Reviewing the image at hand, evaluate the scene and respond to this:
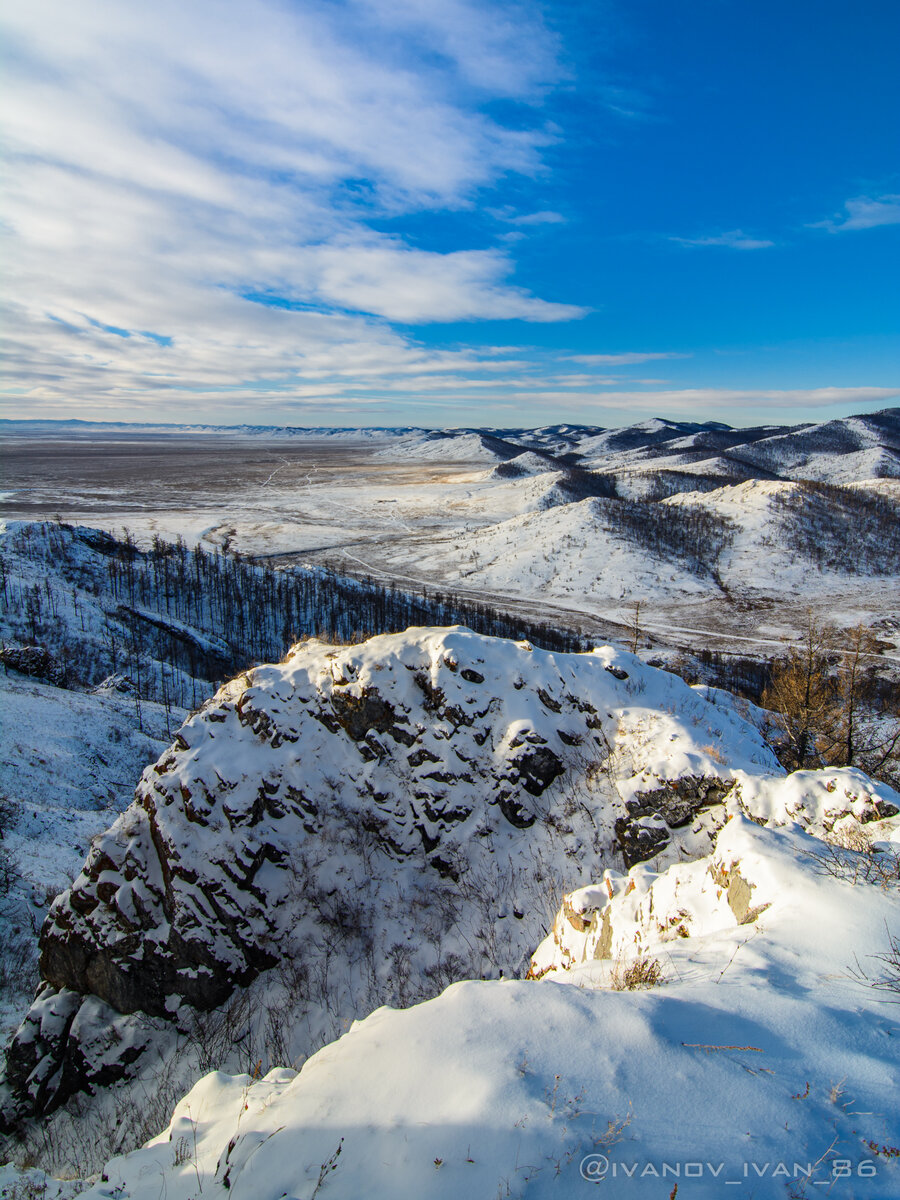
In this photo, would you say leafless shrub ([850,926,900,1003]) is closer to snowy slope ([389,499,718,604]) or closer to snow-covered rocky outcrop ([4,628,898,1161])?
snow-covered rocky outcrop ([4,628,898,1161])

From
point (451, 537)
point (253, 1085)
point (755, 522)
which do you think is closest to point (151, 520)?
point (451, 537)

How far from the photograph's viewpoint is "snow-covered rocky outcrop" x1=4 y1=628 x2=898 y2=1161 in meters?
11.2

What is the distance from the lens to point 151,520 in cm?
11700

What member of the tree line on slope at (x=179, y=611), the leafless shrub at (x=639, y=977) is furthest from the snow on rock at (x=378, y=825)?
the tree line on slope at (x=179, y=611)

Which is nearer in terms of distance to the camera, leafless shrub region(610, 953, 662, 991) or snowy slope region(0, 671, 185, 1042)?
leafless shrub region(610, 953, 662, 991)

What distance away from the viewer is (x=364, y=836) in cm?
1364

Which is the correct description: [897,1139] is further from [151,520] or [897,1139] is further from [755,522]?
[151,520]

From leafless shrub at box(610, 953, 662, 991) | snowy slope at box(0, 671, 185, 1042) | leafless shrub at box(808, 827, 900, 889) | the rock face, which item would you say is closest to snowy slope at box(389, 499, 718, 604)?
snowy slope at box(0, 671, 185, 1042)

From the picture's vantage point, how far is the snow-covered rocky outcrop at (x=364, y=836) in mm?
11203

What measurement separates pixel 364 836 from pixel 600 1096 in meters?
10.7

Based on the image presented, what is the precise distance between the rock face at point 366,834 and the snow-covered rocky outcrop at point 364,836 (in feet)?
0.15

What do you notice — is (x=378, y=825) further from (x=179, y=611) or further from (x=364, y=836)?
(x=179, y=611)

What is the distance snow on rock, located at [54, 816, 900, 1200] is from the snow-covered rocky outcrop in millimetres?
5423

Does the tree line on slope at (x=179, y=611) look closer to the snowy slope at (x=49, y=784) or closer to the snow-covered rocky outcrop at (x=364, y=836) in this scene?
the snowy slope at (x=49, y=784)
